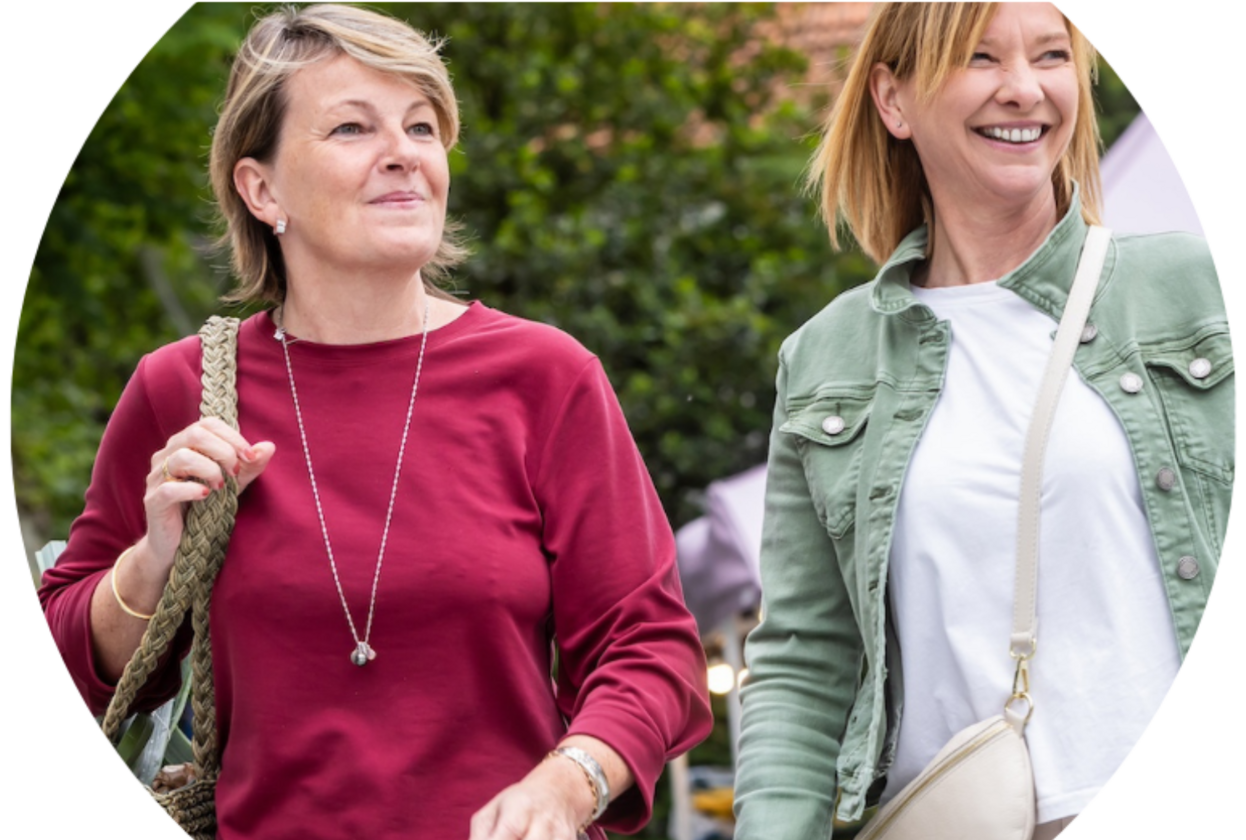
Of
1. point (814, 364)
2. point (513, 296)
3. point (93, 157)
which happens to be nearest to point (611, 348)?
point (513, 296)

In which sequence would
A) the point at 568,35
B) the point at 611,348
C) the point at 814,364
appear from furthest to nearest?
the point at 568,35 < the point at 611,348 < the point at 814,364

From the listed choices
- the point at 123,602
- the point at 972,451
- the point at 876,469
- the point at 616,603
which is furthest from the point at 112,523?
the point at 972,451

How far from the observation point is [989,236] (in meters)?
2.77

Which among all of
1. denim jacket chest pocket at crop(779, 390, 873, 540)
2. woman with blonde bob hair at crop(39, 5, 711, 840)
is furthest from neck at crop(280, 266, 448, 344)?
denim jacket chest pocket at crop(779, 390, 873, 540)

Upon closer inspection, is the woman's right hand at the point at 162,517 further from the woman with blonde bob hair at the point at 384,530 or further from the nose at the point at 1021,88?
the nose at the point at 1021,88

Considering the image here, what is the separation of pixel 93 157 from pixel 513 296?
7.91ft

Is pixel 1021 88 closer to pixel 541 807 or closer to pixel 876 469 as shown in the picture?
pixel 876 469

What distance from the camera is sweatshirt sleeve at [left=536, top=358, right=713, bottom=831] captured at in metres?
2.51

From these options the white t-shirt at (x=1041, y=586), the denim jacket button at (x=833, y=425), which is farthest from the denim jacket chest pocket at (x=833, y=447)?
the white t-shirt at (x=1041, y=586)

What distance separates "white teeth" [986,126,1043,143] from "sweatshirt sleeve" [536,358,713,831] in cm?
78

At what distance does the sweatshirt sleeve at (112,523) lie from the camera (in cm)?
281

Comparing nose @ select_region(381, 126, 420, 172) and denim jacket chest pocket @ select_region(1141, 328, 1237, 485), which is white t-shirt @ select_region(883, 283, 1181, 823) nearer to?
denim jacket chest pocket @ select_region(1141, 328, 1237, 485)

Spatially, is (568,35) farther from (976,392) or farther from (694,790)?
(976,392)

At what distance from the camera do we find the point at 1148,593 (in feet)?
8.12
